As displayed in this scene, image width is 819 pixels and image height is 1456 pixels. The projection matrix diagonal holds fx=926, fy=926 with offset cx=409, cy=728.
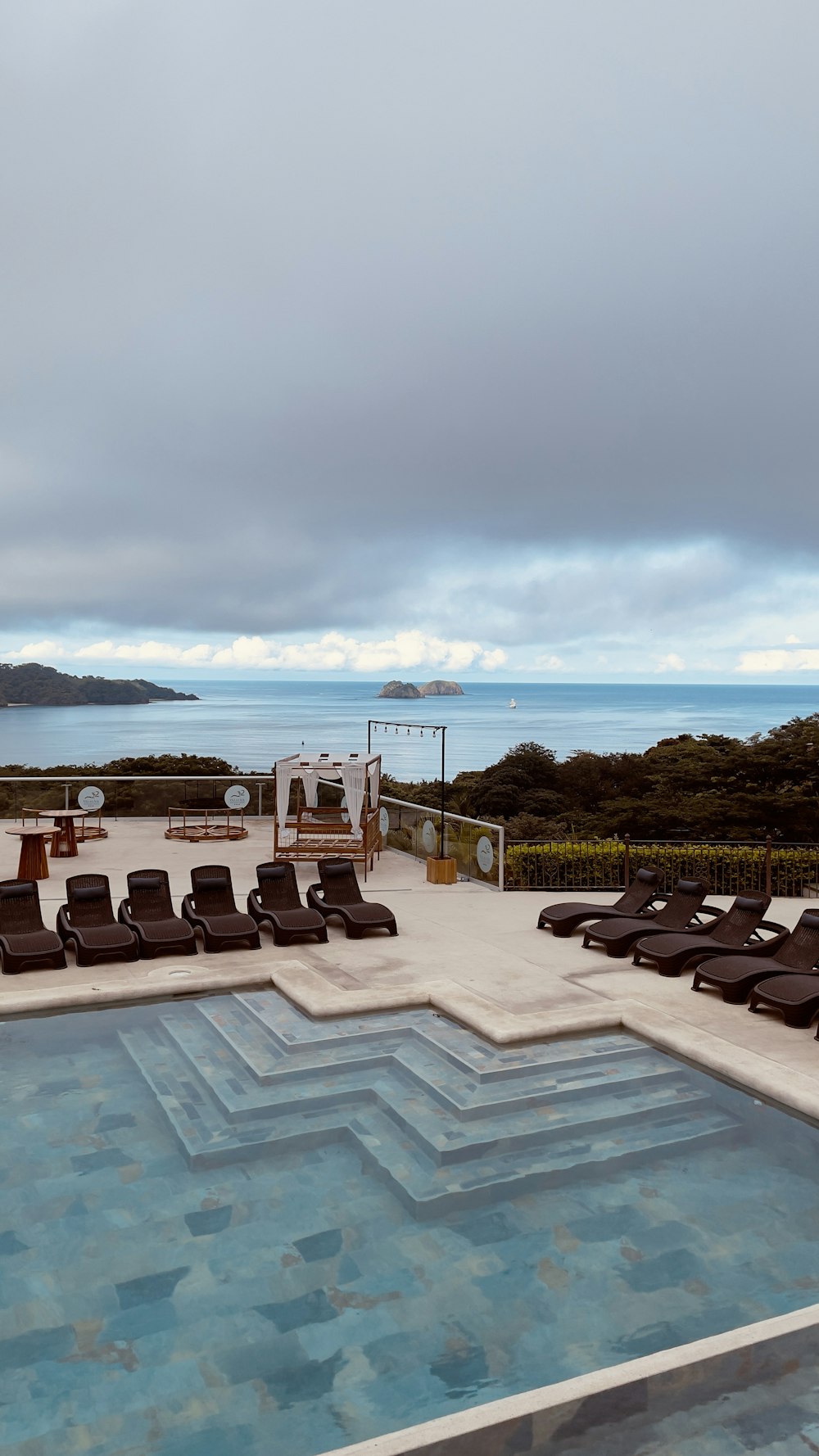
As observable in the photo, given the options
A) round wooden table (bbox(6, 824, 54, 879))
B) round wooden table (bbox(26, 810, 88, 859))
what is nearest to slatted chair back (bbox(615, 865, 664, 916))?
round wooden table (bbox(6, 824, 54, 879))

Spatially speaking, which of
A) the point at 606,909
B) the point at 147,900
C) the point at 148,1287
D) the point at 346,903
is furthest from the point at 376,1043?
the point at 606,909

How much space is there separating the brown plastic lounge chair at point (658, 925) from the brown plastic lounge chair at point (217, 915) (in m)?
3.97

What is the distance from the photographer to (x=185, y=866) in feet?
50.0

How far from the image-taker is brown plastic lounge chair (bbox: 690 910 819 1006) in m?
8.89

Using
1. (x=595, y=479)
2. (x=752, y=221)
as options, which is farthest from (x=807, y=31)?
(x=595, y=479)

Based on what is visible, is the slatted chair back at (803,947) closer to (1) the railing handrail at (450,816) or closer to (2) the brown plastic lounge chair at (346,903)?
(2) the brown plastic lounge chair at (346,903)

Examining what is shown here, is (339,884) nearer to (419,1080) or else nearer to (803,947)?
(419,1080)

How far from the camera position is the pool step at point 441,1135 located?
600cm

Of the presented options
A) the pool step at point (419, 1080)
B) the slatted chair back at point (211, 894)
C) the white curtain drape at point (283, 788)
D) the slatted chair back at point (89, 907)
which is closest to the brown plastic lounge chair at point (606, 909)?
the pool step at point (419, 1080)

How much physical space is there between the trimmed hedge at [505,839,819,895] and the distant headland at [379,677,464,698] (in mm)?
101017

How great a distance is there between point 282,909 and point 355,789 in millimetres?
3696

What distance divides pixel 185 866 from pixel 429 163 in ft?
44.2

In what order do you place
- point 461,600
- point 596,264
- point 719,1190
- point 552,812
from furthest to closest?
point 461,600, point 552,812, point 596,264, point 719,1190

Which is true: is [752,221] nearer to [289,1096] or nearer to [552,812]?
[289,1096]
